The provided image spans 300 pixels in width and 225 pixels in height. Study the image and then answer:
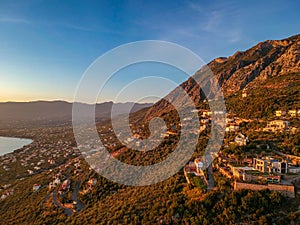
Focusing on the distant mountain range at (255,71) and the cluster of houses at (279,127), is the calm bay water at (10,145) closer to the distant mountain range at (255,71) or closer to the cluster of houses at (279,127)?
the distant mountain range at (255,71)

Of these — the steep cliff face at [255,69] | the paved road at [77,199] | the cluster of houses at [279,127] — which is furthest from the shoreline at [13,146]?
the cluster of houses at [279,127]

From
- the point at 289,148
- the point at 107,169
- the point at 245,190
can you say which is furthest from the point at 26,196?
the point at 289,148

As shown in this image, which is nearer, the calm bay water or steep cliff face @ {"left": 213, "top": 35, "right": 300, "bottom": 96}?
steep cliff face @ {"left": 213, "top": 35, "right": 300, "bottom": 96}

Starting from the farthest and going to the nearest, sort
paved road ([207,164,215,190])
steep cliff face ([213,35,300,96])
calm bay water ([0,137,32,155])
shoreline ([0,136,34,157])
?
calm bay water ([0,137,32,155])
shoreline ([0,136,34,157])
steep cliff face ([213,35,300,96])
paved road ([207,164,215,190])

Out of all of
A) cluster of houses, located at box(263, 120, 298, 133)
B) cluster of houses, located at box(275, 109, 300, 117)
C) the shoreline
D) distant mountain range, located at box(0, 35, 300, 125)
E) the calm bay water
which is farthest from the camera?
the calm bay water

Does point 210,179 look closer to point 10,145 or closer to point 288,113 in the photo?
point 288,113

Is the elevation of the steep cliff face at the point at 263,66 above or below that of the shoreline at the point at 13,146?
above

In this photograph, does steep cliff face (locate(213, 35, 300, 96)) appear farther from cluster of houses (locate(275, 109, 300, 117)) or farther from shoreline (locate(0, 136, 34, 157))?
shoreline (locate(0, 136, 34, 157))

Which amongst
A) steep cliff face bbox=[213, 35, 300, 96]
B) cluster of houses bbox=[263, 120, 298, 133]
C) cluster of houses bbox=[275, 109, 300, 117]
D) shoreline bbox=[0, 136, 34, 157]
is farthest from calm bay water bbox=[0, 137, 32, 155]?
cluster of houses bbox=[275, 109, 300, 117]

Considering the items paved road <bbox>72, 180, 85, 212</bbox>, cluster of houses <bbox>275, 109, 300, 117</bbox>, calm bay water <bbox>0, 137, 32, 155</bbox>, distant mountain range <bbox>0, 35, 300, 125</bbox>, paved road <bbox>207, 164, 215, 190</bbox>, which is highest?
distant mountain range <bbox>0, 35, 300, 125</bbox>

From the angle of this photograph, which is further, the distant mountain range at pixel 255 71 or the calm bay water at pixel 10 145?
the calm bay water at pixel 10 145

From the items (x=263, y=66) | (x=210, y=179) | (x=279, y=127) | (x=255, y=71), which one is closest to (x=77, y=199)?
(x=210, y=179)

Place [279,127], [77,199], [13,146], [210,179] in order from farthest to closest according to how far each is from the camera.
Answer: [13,146], [279,127], [77,199], [210,179]
